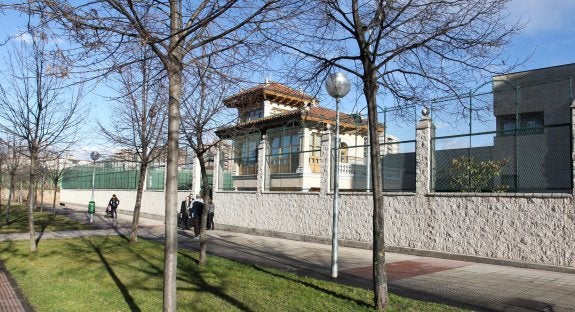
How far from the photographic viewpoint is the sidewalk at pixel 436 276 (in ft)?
25.5

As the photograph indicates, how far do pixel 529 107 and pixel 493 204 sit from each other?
490 cm

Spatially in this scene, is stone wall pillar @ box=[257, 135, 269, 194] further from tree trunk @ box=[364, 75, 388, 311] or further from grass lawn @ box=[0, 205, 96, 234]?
tree trunk @ box=[364, 75, 388, 311]

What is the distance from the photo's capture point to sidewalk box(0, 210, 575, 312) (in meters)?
7.76

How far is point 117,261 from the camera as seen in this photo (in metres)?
10.5

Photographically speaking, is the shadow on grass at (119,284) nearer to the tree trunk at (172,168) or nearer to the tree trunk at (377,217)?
the tree trunk at (172,168)

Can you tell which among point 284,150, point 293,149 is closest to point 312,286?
point 293,149

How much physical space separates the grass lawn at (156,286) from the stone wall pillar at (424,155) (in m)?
5.66

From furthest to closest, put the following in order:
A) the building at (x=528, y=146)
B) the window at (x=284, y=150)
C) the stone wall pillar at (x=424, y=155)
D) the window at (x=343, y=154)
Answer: the window at (x=284, y=150), the window at (x=343, y=154), the stone wall pillar at (x=424, y=155), the building at (x=528, y=146)

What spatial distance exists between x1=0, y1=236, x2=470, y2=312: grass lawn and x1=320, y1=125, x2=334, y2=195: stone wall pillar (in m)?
6.62

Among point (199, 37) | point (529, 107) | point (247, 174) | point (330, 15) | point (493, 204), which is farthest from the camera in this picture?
point (247, 174)

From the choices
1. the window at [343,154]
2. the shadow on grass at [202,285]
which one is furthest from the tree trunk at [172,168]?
the window at [343,154]

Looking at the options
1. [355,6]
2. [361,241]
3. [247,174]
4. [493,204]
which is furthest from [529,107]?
[247,174]

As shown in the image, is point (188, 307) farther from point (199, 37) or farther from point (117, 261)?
point (117, 261)

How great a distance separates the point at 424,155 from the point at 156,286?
8855mm
